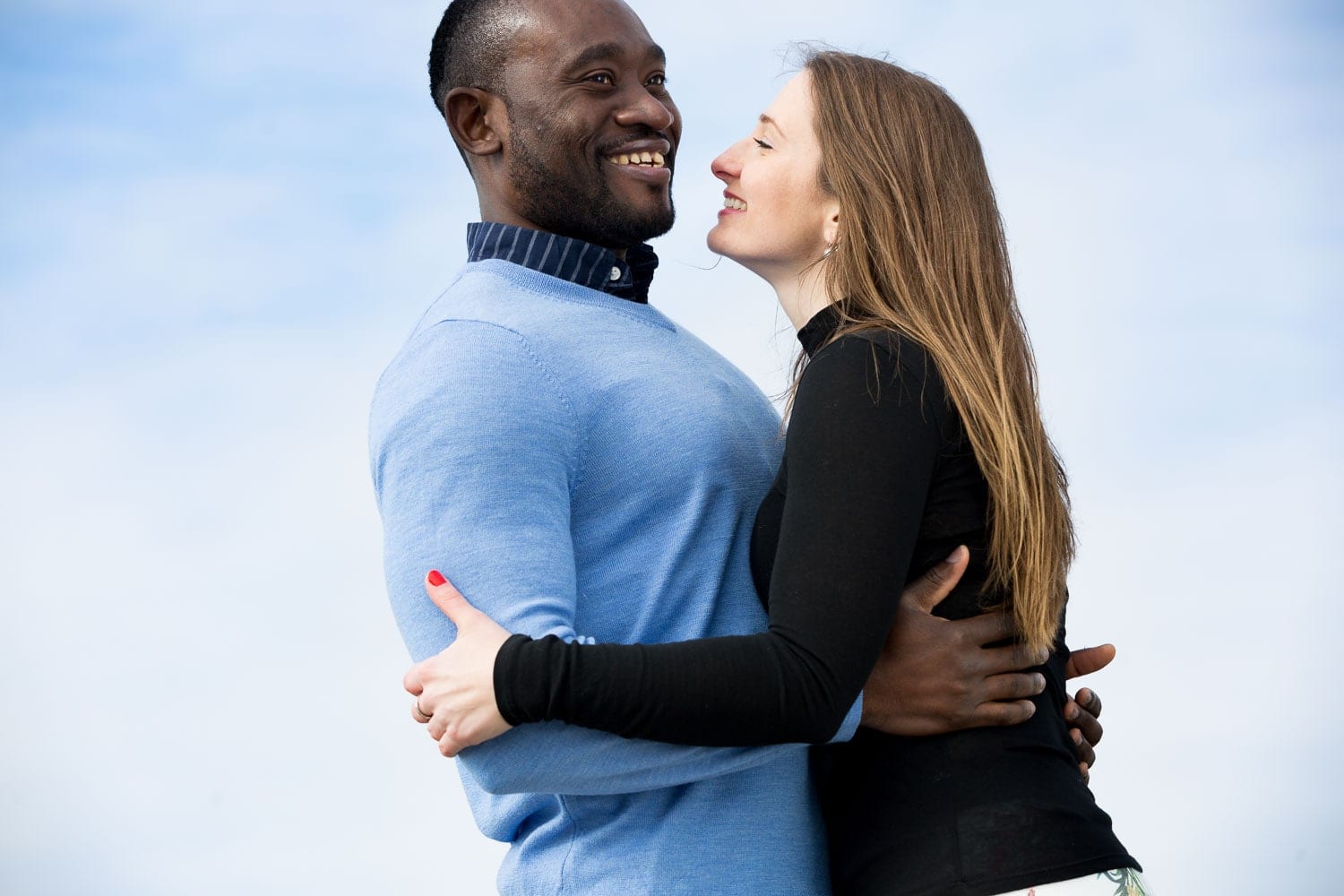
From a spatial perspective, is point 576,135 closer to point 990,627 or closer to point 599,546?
point 599,546

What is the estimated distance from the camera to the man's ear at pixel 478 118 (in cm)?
218

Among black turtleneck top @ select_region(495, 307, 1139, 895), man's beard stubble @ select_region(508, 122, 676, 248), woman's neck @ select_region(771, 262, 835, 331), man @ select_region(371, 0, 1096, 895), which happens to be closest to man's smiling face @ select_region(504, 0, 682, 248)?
man's beard stubble @ select_region(508, 122, 676, 248)

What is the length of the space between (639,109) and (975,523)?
86 centimetres

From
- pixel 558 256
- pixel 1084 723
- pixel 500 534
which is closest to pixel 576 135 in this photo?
pixel 558 256

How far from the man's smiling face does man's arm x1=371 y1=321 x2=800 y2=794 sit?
1.72 feet

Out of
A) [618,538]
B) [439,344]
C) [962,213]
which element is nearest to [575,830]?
[618,538]

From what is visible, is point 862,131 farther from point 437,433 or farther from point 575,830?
point 575,830

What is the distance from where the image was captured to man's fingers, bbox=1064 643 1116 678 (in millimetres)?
2135

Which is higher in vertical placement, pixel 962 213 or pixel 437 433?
pixel 962 213

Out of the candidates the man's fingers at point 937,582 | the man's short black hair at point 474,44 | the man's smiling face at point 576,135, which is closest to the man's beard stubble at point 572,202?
the man's smiling face at point 576,135

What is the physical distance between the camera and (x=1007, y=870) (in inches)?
64.1

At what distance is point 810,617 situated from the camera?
5.14 feet

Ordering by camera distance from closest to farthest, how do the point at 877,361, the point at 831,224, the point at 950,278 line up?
the point at 877,361 → the point at 950,278 → the point at 831,224

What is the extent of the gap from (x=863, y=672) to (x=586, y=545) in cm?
37
